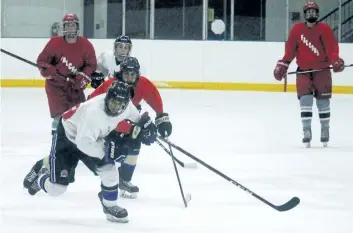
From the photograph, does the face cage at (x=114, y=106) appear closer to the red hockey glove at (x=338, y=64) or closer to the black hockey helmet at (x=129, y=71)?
the black hockey helmet at (x=129, y=71)

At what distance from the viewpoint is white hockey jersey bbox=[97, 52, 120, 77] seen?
4590 millimetres

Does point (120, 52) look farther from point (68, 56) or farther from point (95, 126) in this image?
point (95, 126)

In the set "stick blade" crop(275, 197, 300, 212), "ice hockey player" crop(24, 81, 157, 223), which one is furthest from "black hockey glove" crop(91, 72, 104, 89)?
"stick blade" crop(275, 197, 300, 212)

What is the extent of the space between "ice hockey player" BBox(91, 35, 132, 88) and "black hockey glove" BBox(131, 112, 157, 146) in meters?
1.02

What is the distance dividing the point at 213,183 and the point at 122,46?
84 cm

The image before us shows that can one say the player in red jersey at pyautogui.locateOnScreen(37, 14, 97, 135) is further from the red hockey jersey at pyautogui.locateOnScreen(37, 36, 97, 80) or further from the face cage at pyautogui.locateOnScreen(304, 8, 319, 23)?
the face cage at pyautogui.locateOnScreen(304, 8, 319, 23)

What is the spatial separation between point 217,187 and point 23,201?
0.99m

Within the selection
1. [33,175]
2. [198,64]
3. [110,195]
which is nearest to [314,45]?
[33,175]

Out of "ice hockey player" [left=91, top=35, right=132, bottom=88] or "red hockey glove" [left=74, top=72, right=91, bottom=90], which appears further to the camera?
"red hockey glove" [left=74, top=72, right=91, bottom=90]

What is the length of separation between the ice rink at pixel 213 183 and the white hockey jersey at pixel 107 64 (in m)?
0.56

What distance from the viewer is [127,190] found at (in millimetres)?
3852

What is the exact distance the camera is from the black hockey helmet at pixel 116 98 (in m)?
3.09

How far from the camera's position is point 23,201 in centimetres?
372

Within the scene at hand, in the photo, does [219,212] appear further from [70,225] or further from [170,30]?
[170,30]
